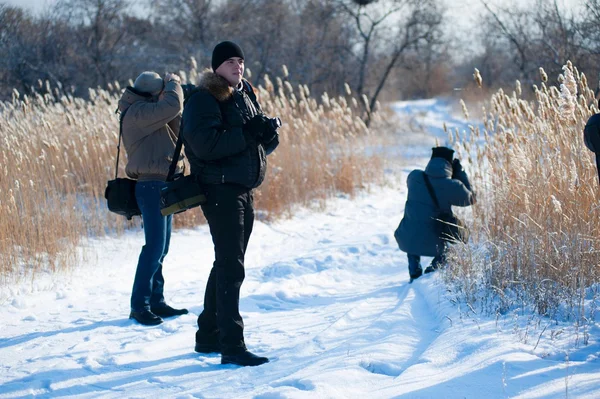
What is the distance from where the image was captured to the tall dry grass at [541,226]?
12.6 ft

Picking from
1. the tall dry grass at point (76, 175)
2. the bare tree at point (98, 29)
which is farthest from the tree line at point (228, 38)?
the tall dry grass at point (76, 175)

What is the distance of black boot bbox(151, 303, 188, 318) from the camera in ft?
14.9

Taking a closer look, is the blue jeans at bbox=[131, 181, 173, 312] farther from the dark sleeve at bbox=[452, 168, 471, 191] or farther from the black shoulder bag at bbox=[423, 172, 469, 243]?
the dark sleeve at bbox=[452, 168, 471, 191]

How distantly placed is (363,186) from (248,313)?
5.69 m

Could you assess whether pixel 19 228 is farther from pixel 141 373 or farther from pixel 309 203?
pixel 309 203

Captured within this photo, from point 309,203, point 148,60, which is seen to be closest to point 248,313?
point 309,203

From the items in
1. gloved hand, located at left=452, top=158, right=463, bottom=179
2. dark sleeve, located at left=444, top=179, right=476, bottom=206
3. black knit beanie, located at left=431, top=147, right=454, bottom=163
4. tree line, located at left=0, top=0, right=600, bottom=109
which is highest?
tree line, located at left=0, top=0, right=600, bottom=109

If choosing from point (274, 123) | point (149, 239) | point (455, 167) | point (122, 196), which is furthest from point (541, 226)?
point (122, 196)

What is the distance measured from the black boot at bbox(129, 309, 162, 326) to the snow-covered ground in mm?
53

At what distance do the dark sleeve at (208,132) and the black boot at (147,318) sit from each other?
59.1 inches

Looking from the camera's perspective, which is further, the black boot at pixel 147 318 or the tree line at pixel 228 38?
the tree line at pixel 228 38

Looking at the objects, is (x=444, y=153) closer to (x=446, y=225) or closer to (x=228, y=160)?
(x=446, y=225)

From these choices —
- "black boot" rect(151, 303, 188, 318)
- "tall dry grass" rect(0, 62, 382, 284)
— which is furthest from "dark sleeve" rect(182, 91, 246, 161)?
"tall dry grass" rect(0, 62, 382, 284)

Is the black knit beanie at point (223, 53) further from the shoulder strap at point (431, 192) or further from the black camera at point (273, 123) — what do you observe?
the shoulder strap at point (431, 192)
